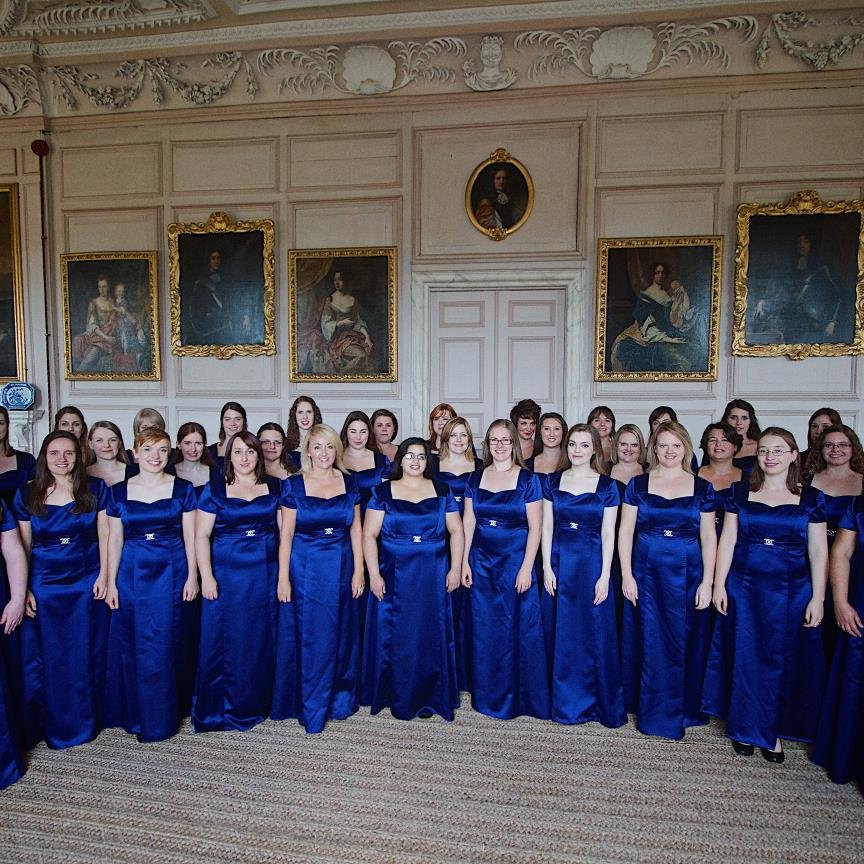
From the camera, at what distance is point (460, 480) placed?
4.30m

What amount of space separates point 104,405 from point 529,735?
23.5 ft

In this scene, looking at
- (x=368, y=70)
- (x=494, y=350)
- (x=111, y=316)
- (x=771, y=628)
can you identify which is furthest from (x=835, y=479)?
(x=111, y=316)

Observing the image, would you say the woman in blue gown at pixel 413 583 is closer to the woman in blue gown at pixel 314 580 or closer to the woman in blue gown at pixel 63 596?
the woman in blue gown at pixel 314 580

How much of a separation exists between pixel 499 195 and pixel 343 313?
93.8 inches

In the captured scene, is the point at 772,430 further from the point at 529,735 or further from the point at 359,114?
the point at 359,114

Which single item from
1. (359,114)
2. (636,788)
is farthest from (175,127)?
(636,788)

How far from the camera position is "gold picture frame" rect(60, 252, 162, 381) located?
8227mm

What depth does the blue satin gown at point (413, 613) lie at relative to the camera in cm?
397

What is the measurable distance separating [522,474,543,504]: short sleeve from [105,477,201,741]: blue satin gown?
2045mm

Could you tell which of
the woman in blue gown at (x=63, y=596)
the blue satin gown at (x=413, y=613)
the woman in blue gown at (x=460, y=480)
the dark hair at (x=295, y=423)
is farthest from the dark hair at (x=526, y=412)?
the woman in blue gown at (x=63, y=596)

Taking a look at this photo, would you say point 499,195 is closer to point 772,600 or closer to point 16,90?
point 772,600

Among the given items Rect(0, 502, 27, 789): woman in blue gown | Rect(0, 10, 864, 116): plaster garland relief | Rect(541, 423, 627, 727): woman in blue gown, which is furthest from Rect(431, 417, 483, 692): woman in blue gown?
Rect(0, 10, 864, 116): plaster garland relief

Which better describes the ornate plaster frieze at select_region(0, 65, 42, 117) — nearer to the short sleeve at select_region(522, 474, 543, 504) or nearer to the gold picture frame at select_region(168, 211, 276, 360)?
the gold picture frame at select_region(168, 211, 276, 360)

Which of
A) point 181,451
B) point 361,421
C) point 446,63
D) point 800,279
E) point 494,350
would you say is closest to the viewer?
point 181,451
